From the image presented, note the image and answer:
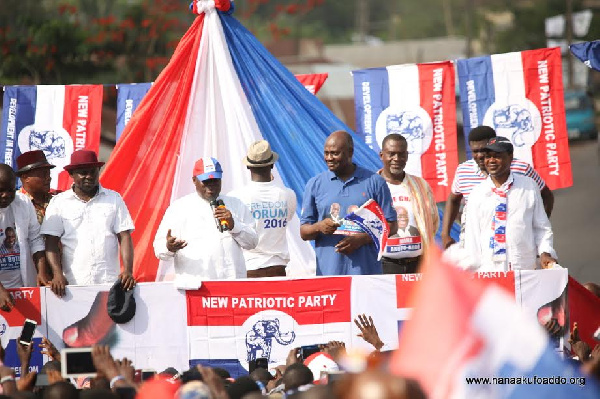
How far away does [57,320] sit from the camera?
7953 millimetres

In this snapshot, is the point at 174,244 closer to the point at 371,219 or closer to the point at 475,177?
the point at 371,219

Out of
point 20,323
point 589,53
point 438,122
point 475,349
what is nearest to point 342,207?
point 20,323

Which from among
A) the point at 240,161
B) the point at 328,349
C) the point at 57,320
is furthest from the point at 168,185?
the point at 328,349

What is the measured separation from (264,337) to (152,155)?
2725mm

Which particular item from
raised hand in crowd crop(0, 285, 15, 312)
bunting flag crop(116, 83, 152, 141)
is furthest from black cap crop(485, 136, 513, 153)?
bunting flag crop(116, 83, 152, 141)

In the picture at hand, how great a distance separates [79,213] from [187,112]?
7.16ft

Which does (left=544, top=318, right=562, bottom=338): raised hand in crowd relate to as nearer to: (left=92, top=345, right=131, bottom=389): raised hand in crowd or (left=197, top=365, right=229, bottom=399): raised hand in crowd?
(left=197, top=365, right=229, bottom=399): raised hand in crowd

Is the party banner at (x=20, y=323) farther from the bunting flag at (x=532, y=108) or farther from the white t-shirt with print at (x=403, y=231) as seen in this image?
the bunting flag at (x=532, y=108)

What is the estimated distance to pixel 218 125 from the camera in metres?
10.1

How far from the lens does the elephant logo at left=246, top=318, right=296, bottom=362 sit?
25.4ft

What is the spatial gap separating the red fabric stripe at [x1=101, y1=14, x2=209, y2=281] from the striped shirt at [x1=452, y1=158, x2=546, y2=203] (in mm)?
2547

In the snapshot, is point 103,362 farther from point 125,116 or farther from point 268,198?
point 125,116

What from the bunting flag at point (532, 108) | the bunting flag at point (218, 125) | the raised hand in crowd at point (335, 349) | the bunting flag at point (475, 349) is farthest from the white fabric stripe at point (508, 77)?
the bunting flag at point (475, 349)

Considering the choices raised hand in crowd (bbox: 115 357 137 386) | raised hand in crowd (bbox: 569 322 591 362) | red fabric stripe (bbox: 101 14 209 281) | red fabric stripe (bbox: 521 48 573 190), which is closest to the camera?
raised hand in crowd (bbox: 115 357 137 386)
